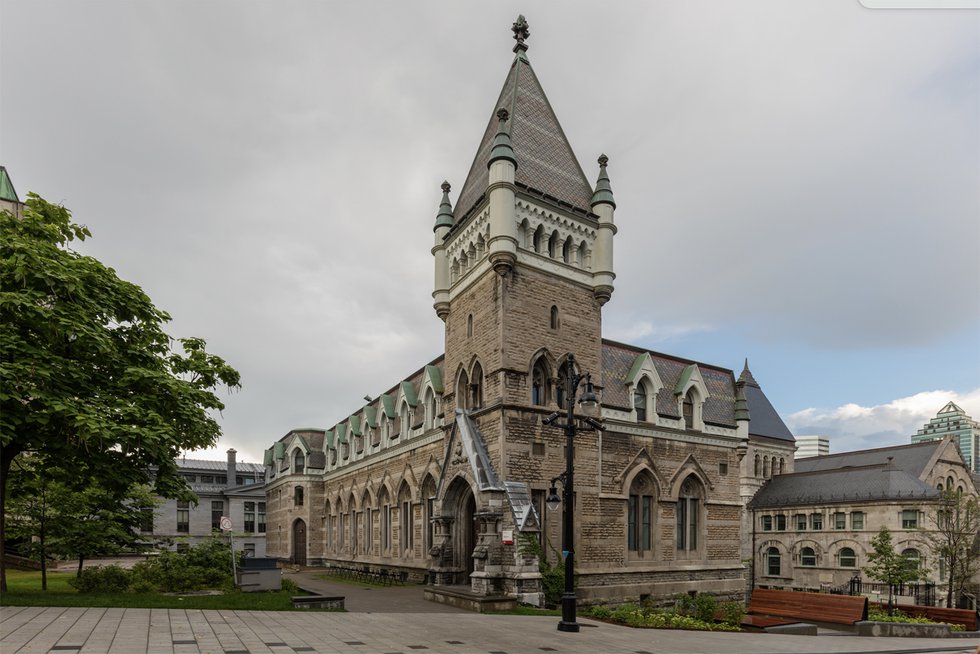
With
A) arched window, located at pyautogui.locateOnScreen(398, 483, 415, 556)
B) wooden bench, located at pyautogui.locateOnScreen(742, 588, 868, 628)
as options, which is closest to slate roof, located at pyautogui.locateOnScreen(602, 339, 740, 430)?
wooden bench, located at pyautogui.locateOnScreen(742, 588, 868, 628)

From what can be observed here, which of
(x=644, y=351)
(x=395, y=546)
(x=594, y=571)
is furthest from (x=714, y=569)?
(x=395, y=546)

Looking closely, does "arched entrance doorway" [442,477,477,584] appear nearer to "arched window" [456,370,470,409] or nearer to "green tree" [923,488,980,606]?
"arched window" [456,370,470,409]

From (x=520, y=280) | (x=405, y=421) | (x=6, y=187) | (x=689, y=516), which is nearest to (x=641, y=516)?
(x=689, y=516)

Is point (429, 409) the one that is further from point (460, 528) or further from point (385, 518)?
point (385, 518)

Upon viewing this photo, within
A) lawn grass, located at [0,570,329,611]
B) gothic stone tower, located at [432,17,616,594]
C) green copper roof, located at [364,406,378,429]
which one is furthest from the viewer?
green copper roof, located at [364,406,378,429]

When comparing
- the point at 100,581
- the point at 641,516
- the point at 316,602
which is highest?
the point at 641,516

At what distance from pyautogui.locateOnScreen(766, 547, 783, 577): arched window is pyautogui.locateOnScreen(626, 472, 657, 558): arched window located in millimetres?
26171

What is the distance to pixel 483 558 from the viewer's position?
73.7ft

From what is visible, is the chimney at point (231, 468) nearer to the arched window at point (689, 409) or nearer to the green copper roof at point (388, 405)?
the green copper roof at point (388, 405)

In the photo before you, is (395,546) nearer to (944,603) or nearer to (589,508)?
(589,508)

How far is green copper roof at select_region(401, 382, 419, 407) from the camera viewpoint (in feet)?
116

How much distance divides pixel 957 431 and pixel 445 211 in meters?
157

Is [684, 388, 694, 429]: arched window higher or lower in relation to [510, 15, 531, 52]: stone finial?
lower

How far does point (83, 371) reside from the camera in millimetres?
16984
